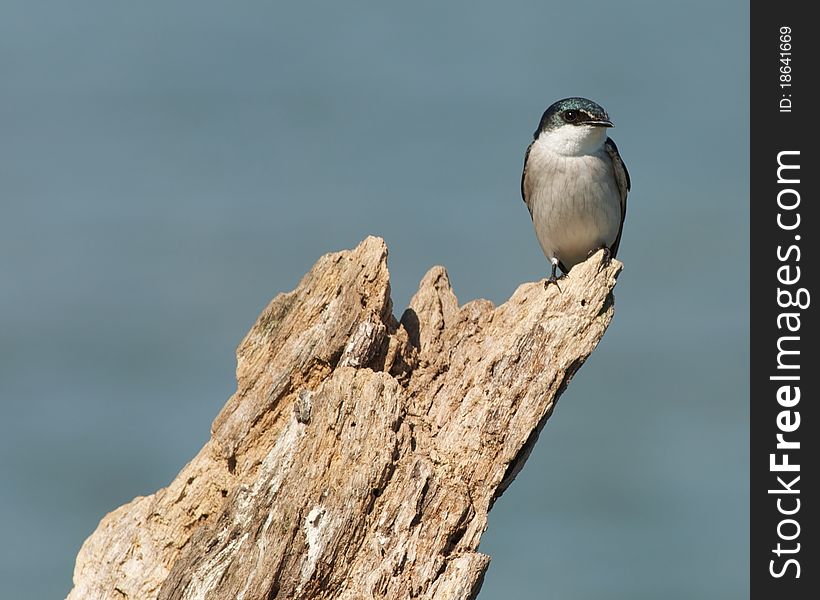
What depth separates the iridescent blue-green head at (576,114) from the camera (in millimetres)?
13891

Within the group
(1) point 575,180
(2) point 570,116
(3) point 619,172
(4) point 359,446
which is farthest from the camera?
(3) point 619,172

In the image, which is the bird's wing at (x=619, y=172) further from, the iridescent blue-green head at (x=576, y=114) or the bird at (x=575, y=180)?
the iridescent blue-green head at (x=576, y=114)

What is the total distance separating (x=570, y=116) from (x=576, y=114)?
3.5 inches

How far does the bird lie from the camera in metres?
13.9

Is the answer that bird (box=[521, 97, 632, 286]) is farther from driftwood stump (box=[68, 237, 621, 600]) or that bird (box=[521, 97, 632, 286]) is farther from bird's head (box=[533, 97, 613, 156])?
driftwood stump (box=[68, 237, 621, 600])

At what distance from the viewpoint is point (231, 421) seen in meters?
10.8

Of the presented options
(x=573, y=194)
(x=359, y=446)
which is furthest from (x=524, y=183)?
(x=359, y=446)

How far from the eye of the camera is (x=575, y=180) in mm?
13875

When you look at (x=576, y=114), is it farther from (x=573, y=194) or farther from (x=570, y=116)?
(x=573, y=194)

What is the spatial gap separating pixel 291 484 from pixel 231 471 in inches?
47.9

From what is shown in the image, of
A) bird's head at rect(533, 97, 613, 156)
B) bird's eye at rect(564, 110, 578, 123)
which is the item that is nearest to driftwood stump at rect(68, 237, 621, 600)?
bird's head at rect(533, 97, 613, 156)

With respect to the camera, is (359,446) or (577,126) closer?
(359,446)

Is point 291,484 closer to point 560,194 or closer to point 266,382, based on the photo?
point 266,382

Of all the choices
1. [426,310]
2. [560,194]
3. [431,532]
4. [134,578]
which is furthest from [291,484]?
Result: [560,194]
